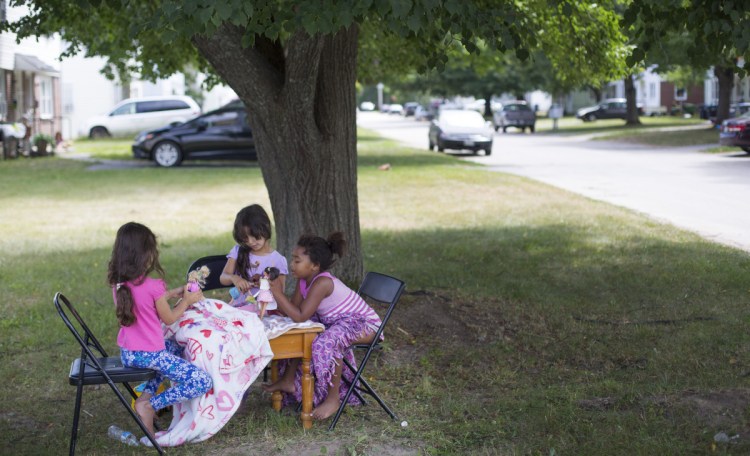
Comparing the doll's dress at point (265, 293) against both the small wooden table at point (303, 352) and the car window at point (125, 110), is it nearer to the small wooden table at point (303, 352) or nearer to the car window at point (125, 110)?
the small wooden table at point (303, 352)

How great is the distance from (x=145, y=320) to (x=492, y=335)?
10.3 ft

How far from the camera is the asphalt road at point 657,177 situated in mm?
13445

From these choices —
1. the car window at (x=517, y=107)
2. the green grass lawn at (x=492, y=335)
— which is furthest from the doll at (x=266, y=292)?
the car window at (x=517, y=107)

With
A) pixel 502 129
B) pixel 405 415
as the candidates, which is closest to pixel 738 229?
pixel 405 415

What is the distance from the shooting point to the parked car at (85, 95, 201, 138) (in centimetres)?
3778

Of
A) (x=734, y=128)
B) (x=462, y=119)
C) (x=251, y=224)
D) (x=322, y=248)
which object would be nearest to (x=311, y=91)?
(x=251, y=224)

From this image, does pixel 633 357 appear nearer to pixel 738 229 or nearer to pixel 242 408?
pixel 242 408

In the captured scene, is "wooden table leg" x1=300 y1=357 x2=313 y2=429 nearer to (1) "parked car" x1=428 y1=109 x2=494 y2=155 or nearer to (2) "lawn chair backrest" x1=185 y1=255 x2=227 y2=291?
(2) "lawn chair backrest" x1=185 y1=255 x2=227 y2=291

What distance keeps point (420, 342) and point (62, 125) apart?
1423 inches

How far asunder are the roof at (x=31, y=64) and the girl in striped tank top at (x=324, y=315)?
95.8ft

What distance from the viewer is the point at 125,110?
4025 centimetres

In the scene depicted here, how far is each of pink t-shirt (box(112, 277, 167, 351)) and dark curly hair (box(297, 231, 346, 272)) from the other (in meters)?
0.88

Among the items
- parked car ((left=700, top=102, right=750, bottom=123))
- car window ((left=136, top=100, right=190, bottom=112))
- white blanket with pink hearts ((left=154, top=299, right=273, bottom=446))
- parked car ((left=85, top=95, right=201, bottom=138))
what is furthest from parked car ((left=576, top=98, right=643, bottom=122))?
white blanket with pink hearts ((left=154, top=299, right=273, bottom=446))

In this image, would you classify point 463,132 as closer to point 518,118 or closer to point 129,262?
point 518,118
